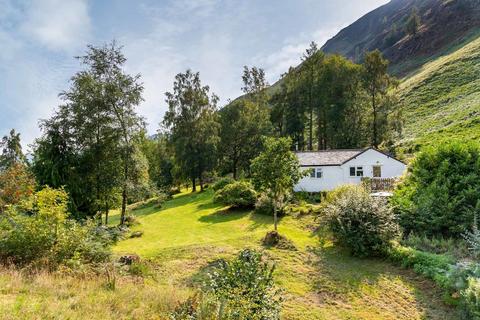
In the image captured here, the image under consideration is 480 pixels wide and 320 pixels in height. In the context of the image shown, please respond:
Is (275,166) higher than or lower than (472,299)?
higher

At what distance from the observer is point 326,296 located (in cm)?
950

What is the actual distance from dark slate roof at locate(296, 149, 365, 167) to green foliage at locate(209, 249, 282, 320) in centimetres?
2283

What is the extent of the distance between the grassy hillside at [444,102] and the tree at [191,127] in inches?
942

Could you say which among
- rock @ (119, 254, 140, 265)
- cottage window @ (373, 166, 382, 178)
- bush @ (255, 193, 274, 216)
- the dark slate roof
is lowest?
rock @ (119, 254, 140, 265)

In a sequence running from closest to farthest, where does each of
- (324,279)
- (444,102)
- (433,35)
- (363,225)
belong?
(324,279)
(363,225)
(444,102)
(433,35)

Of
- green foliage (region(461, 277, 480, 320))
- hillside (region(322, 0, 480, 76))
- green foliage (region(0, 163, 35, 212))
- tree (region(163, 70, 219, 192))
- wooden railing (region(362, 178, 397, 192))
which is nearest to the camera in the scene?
green foliage (region(461, 277, 480, 320))

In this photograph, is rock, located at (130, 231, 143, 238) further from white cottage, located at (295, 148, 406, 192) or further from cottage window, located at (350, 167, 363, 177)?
cottage window, located at (350, 167, 363, 177)

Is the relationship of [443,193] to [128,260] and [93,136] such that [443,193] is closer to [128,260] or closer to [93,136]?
[128,260]

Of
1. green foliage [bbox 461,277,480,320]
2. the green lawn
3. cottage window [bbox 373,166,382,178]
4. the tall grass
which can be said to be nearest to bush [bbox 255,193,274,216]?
the green lawn

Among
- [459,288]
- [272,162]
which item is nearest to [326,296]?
[459,288]

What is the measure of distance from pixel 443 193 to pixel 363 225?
5.33 meters

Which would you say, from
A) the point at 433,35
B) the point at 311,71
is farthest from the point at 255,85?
the point at 433,35

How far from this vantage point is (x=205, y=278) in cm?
981

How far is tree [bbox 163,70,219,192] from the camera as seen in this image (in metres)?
37.6
